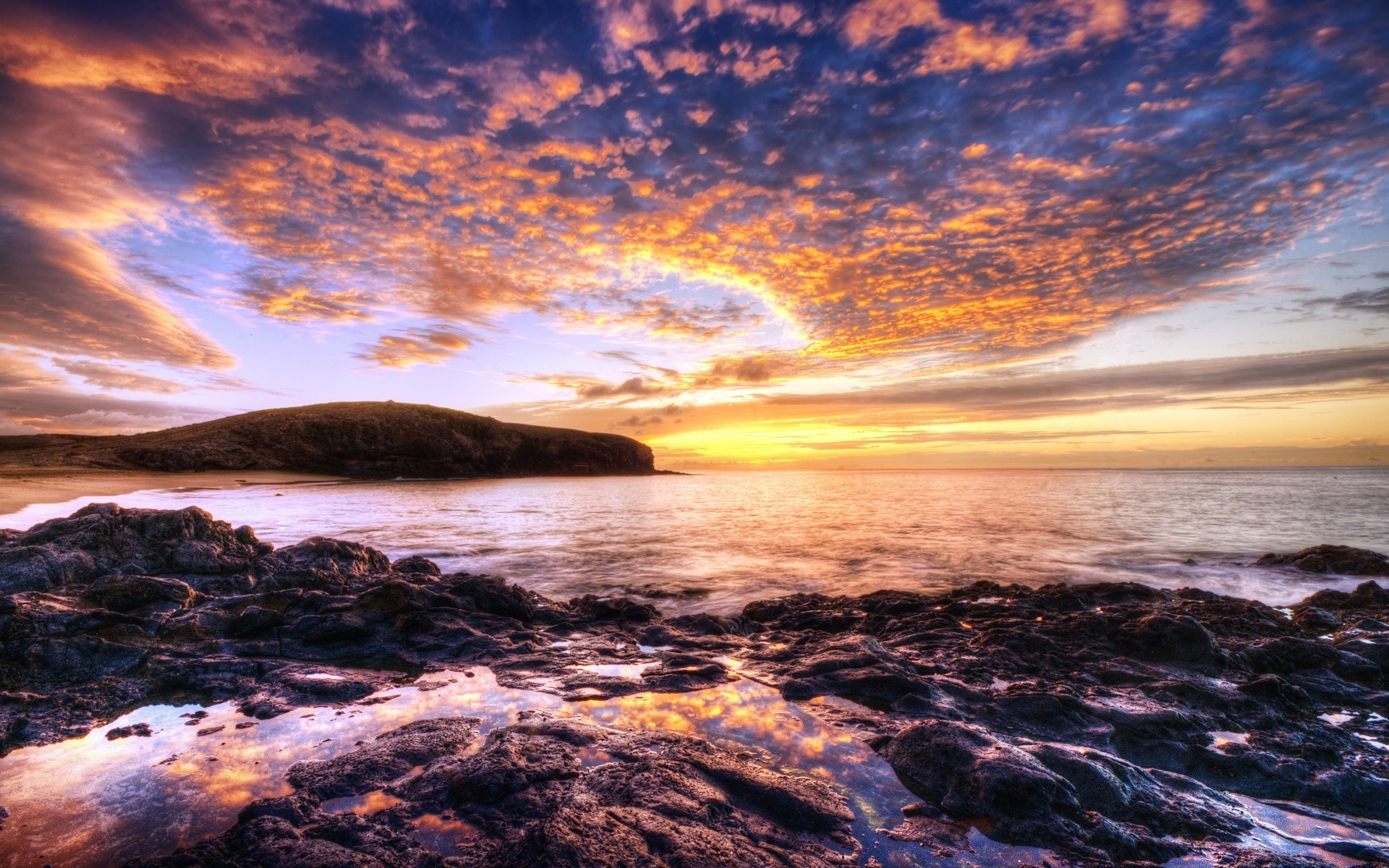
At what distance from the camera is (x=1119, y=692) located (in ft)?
18.2

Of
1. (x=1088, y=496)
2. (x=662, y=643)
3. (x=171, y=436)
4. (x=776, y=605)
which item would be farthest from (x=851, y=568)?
(x=171, y=436)

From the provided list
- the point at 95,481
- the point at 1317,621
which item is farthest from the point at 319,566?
the point at 95,481

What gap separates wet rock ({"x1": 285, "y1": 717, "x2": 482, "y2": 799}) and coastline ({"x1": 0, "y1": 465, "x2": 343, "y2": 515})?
23909mm

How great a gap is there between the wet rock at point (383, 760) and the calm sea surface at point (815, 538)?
6.19 metres

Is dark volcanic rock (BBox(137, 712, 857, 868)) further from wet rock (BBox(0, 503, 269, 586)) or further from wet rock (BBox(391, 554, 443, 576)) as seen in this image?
wet rock (BBox(0, 503, 269, 586))

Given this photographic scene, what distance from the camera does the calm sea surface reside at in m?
12.8

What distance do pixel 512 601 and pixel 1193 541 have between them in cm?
2159

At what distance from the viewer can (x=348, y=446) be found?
3100 inches

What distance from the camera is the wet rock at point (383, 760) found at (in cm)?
351

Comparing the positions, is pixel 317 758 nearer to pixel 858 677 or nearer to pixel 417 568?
pixel 858 677

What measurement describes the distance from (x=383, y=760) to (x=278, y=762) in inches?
28.5

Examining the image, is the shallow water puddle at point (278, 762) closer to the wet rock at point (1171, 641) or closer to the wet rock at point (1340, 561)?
the wet rock at point (1171, 641)

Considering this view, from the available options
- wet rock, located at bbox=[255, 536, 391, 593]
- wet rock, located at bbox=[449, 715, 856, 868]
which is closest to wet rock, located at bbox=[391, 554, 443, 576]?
wet rock, located at bbox=[255, 536, 391, 593]

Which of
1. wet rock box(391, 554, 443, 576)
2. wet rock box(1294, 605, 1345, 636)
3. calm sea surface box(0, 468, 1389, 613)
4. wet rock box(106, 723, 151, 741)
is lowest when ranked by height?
calm sea surface box(0, 468, 1389, 613)
